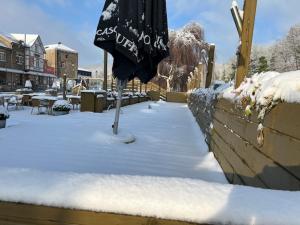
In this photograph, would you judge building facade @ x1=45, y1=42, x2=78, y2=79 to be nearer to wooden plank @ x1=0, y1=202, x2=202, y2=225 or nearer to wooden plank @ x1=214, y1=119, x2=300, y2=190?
wooden plank @ x1=214, y1=119, x2=300, y2=190

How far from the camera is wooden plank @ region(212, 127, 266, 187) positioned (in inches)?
92.7

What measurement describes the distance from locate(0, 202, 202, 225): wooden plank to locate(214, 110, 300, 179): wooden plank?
A: 2.47 ft

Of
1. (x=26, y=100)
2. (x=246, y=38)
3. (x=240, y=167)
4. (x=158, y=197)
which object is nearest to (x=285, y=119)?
(x=158, y=197)

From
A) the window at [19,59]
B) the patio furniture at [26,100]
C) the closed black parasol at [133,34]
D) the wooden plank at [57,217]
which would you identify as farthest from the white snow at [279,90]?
the window at [19,59]

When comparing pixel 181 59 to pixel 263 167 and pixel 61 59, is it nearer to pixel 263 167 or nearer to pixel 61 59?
pixel 61 59

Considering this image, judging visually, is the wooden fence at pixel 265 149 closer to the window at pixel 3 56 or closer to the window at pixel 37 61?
the window at pixel 3 56

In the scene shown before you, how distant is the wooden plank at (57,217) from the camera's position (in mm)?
1266

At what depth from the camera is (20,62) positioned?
40906 mm

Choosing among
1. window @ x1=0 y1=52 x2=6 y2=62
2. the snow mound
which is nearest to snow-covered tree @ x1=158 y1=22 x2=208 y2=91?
window @ x1=0 y1=52 x2=6 y2=62

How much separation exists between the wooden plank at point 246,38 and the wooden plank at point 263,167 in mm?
987

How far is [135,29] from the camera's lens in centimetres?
479

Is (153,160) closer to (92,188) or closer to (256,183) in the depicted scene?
(256,183)

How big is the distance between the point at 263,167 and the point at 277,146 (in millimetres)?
311

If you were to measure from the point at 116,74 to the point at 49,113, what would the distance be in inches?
338
